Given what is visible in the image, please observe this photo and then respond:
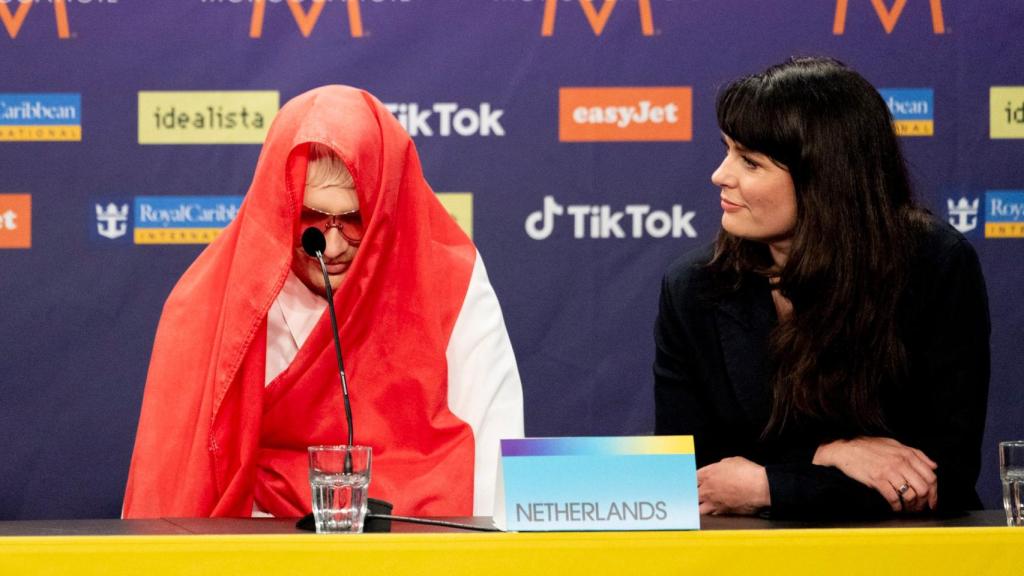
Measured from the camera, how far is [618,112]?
9.81 feet

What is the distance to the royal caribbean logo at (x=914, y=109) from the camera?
9.78 ft

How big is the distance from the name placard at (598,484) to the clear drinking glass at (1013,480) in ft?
1.40

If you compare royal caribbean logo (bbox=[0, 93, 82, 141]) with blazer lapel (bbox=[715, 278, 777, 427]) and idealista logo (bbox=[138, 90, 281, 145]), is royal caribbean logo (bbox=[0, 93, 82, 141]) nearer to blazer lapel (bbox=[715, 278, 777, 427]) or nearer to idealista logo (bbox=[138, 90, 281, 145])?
idealista logo (bbox=[138, 90, 281, 145])

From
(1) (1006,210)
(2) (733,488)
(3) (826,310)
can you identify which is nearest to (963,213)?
(1) (1006,210)

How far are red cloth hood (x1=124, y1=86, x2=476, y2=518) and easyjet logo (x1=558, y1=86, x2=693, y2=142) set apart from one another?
927 mm

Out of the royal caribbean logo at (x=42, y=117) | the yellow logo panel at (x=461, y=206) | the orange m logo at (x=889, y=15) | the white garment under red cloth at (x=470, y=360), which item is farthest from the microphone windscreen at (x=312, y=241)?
the orange m logo at (x=889, y=15)

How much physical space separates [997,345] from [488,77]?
1399mm

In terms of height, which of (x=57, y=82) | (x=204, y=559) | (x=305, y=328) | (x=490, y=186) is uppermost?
(x=57, y=82)

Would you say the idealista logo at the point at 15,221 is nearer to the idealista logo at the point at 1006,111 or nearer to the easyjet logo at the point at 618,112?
the easyjet logo at the point at 618,112

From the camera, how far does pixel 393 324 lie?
208 centimetres

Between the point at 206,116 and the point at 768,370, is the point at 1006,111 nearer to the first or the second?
the point at 768,370

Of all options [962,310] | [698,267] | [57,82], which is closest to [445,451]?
[698,267]

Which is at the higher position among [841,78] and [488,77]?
[488,77]

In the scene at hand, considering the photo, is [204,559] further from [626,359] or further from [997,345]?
[997,345]
